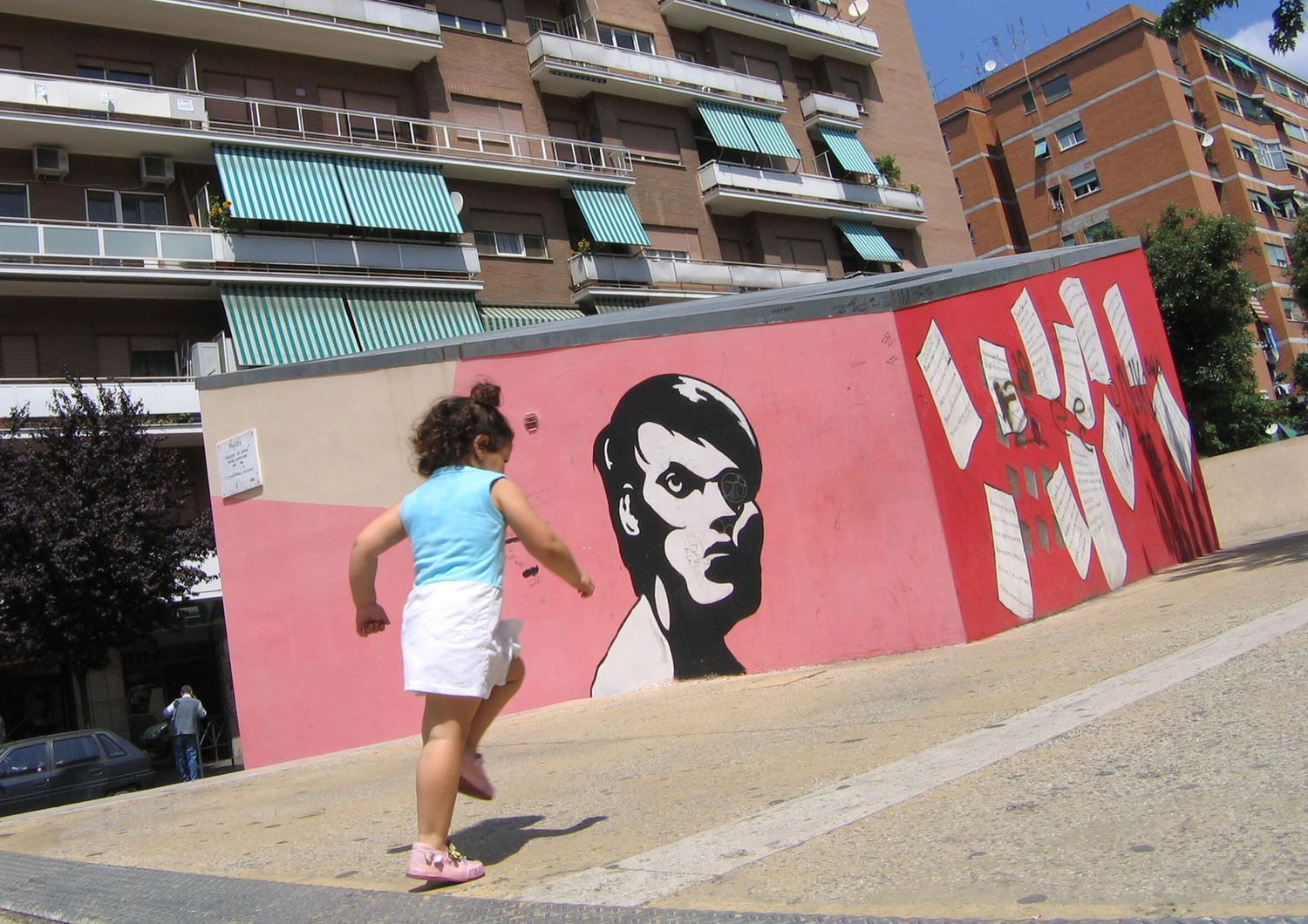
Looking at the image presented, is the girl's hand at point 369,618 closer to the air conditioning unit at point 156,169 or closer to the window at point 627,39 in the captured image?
the air conditioning unit at point 156,169

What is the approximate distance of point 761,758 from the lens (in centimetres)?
418

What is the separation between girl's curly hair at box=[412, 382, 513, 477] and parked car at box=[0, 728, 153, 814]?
1061cm

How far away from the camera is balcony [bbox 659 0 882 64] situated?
3072 cm

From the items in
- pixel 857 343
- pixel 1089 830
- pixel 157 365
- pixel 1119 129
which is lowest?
pixel 1089 830

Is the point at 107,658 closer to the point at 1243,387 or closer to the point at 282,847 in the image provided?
the point at 282,847

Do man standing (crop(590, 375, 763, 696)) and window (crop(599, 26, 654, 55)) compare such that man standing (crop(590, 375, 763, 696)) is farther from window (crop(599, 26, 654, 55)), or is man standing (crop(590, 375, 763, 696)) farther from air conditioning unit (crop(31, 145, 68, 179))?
window (crop(599, 26, 654, 55))

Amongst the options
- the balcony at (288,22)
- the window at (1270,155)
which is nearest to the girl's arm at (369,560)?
the balcony at (288,22)

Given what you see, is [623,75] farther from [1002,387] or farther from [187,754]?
[1002,387]

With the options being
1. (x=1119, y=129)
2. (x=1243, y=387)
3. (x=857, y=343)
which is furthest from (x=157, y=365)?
→ (x=1119, y=129)

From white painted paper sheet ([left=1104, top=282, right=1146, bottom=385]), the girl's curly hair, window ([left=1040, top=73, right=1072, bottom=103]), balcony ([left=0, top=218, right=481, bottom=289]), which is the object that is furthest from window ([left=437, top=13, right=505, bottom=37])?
window ([left=1040, top=73, right=1072, bottom=103])

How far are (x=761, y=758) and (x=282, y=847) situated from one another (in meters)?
1.83

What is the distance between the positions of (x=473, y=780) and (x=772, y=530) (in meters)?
5.20

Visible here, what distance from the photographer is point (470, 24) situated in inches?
1047

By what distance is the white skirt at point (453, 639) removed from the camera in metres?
2.97
